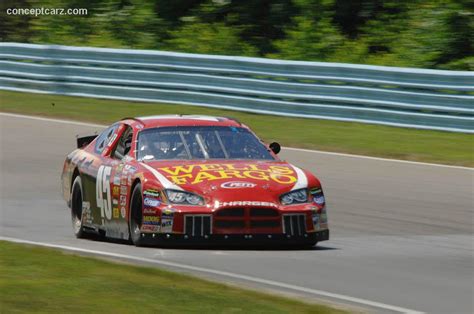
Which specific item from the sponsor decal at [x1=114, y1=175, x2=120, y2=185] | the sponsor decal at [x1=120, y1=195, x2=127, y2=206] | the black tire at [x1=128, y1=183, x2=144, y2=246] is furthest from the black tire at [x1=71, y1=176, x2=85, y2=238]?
the black tire at [x1=128, y1=183, x2=144, y2=246]

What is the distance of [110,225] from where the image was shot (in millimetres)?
11602

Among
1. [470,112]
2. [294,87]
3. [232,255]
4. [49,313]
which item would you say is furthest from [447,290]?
[294,87]

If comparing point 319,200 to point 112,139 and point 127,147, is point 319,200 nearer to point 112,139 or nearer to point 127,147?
point 127,147

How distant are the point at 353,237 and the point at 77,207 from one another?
9.47ft

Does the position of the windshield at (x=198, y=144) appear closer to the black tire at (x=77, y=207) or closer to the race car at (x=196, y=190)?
the race car at (x=196, y=190)

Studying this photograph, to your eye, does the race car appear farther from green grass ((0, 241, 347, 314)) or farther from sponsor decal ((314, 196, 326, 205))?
green grass ((0, 241, 347, 314))

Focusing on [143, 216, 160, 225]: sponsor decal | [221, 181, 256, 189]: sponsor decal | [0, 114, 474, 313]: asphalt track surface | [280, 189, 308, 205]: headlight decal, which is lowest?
[0, 114, 474, 313]: asphalt track surface

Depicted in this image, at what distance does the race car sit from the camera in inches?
414

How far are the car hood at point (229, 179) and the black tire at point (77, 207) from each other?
1485mm

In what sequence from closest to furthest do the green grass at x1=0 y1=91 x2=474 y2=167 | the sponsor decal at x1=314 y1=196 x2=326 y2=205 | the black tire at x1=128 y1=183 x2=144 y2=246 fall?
the black tire at x1=128 y1=183 x2=144 y2=246 < the sponsor decal at x1=314 y1=196 x2=326 y2=205 < the green grass at x1=0 y1=91 x2=474 y2=167

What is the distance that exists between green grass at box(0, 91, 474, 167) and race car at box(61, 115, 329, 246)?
623 centimetres

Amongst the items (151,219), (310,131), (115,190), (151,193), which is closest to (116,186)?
(115,190)

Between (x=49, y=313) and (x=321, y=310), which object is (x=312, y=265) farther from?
(x=49, y=313)

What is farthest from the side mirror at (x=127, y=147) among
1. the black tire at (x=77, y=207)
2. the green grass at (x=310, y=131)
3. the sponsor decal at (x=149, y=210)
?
the green grass at (x=310, y=131)
